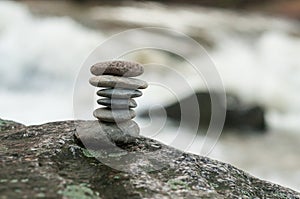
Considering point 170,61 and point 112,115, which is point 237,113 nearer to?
point 170,61

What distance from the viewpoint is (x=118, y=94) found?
8.01ft

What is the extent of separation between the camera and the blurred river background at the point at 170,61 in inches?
370

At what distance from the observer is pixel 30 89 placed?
1133 cm

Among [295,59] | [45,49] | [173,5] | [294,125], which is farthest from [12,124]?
[173,5]

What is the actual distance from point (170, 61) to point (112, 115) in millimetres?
9864

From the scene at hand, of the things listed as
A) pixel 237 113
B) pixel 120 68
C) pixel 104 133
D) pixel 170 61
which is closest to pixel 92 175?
pixel 104 133

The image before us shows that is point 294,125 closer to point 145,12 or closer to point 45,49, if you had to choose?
point 45,49

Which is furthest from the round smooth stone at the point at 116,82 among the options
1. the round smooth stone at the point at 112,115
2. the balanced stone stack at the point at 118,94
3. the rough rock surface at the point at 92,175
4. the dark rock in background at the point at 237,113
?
the dark rock in background at the point at 237,113

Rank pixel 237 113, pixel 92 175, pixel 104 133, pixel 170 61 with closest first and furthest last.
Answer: pixel 92 175, pixel 104 133, pixel 237 113, pixel 170 61

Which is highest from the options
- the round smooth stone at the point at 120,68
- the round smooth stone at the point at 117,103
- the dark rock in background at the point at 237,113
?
the dark rock in background at the point at 237,113

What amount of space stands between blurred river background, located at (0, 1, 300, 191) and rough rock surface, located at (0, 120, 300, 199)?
5.64m

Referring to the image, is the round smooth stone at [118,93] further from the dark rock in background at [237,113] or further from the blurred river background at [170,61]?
the dark rock in background at [237,113]

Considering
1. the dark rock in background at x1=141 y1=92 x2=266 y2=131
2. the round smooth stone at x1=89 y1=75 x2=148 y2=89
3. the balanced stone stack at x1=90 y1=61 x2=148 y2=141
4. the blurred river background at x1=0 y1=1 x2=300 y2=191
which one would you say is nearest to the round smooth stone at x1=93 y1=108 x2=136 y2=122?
the balanced stone stack at x1=90 y1=61 x2=148 y2=141

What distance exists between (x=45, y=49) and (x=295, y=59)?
23.2 feet
